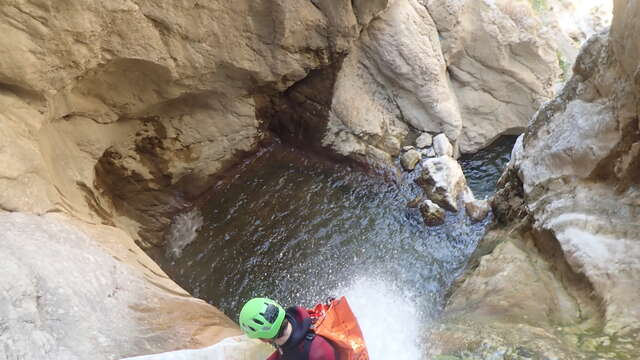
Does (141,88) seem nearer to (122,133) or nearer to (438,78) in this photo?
(122,133)

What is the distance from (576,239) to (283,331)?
4.17 meters

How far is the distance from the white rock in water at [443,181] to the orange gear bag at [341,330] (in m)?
6.12

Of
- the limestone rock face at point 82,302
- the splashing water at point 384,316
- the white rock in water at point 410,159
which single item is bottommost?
the limestone rock face at point 82,302

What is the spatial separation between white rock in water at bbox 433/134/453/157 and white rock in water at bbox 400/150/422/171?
1.66ft

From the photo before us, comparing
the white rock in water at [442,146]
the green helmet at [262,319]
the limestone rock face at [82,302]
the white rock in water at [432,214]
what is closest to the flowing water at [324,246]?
the white rock in water at [432,214]

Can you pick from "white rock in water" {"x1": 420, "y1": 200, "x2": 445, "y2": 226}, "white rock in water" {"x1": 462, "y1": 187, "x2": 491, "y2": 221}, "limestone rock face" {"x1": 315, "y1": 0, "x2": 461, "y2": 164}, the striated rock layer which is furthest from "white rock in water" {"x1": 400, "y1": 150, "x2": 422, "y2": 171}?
the striated rock layer

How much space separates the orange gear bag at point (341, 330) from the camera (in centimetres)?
496

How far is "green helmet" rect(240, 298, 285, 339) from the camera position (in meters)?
4.39

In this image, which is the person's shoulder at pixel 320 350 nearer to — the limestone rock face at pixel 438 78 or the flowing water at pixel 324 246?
the flowing water at pixel 324 246

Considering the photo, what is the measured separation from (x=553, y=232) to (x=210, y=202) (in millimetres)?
7200

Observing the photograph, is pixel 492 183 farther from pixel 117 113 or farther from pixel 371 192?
pixel 117 113

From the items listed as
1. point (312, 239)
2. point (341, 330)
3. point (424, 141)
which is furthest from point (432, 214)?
point (341, 330)

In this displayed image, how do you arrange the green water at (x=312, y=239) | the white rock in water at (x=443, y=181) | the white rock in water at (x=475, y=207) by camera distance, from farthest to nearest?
the white rock in water at (x=443, y=181) → the white rock in water at (x=475, y=207) → the green water at (x=312, y=239)

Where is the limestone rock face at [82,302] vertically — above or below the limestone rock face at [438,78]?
below
